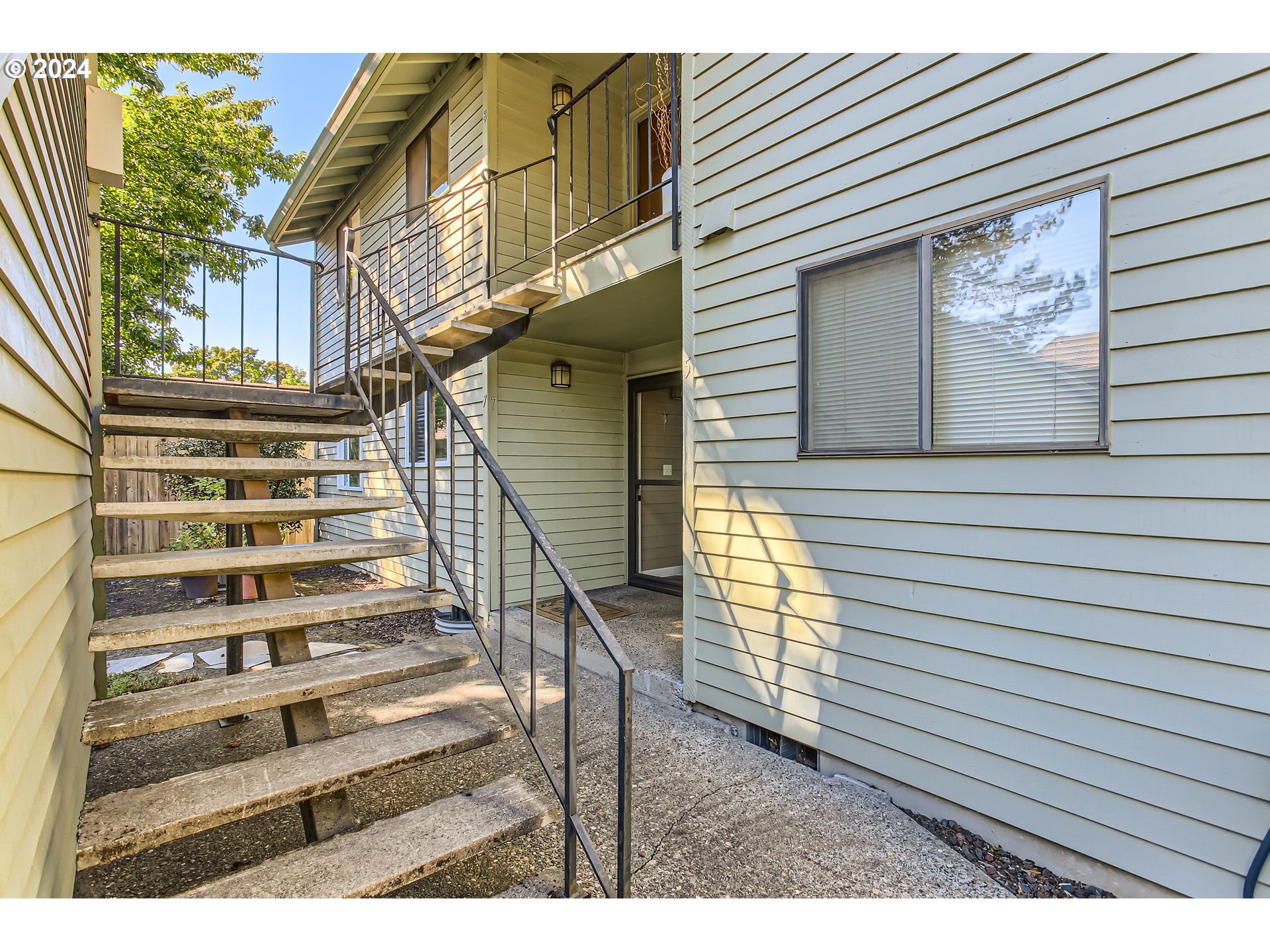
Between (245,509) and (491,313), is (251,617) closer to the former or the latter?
(245,509)

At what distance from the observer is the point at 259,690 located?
1.93 m

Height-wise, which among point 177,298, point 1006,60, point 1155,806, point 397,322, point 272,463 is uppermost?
point 177,298

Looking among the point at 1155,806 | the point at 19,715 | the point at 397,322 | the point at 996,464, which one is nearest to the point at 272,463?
the point at 397,322

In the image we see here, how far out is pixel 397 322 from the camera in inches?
115

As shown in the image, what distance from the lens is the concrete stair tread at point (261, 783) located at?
4.79 feet

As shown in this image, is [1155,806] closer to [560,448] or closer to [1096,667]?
[1096,667]

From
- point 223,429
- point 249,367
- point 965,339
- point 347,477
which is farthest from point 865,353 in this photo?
point 249,367

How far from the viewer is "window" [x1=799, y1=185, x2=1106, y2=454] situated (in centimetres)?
211

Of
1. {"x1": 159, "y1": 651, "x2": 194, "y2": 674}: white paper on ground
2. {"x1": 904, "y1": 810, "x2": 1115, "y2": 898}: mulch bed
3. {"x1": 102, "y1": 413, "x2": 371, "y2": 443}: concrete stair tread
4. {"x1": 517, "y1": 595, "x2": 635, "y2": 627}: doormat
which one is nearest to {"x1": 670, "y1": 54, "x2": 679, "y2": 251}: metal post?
{"x1": 102, "y1": 413, "x2": 371, "y2": 443}: concrete stair tread

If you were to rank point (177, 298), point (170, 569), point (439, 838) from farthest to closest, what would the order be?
point (177, 298) < point (170, 569) < point (439, 838)

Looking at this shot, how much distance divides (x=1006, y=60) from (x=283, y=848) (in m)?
4.15

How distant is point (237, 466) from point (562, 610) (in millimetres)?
3152

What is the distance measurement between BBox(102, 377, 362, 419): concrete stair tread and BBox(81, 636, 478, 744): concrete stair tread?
5.37 feet

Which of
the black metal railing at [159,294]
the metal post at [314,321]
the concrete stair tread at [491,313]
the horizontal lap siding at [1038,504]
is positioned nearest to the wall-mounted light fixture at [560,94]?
the concrete stair tread at [491,313]
